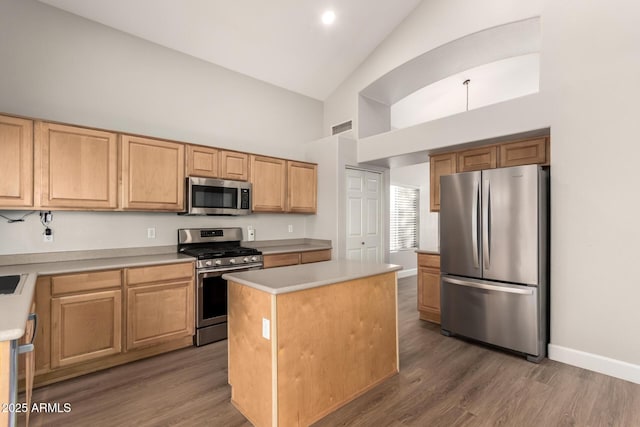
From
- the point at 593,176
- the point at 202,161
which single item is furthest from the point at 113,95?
the point at 593,176

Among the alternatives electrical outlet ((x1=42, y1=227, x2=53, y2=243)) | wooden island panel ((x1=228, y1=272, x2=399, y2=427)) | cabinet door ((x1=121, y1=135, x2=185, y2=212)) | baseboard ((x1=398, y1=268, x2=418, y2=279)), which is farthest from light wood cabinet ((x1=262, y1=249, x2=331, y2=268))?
baseboard ((x1=398, y1=268, x2=418, y2=279))

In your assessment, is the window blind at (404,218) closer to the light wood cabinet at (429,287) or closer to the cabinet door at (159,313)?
the light wood cabinet at (429,287)

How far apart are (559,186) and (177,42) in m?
4.53

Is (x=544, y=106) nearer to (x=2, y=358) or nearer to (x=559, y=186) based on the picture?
(x=559, y=186)

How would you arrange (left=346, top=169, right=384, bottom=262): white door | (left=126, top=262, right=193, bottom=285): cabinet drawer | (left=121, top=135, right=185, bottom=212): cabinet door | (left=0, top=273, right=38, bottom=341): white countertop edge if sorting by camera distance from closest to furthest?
(left=0, top=273, right=38, bottom=341): white countertop edge
(left=126, top=262, right=193, bottom=285): cabinet drawer
(left=121, top=135, right=185, bottom=212): cabinet door
(left=346, top=169, right=384, bottom=262): white door

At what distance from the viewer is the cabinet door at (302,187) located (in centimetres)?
479

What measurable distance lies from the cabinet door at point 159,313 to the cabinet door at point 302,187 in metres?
1.98

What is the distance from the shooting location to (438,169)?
432cm

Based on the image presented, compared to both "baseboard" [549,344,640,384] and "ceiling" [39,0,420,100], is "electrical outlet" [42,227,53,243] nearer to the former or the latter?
"ceiling" [39,0,420,100]

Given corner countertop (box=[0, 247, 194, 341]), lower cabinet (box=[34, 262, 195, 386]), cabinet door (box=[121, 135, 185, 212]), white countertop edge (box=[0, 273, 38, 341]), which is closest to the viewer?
white countertop edge (box=[0, 273, 38, 341])

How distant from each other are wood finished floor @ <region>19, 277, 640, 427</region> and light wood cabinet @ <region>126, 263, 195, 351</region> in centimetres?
25

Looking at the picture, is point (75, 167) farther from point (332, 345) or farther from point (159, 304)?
point (332, 345)

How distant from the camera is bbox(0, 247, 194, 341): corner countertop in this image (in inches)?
53.0

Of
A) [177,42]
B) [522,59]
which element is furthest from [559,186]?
[177,42]
